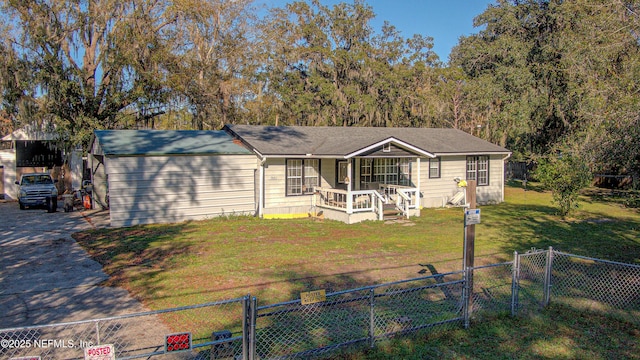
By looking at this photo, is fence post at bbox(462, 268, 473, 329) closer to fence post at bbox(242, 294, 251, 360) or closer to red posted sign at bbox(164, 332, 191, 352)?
fence post at bbox(242, 294, 251, 360)

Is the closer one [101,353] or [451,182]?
[101,353]

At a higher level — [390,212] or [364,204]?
[364,204]

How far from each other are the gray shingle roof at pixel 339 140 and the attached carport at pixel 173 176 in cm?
108

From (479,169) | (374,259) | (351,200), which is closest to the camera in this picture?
(374,259)

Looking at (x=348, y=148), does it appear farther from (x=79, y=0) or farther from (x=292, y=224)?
(x=79, y=0)

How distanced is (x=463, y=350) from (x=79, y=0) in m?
23.3

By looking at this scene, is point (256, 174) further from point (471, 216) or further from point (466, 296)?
point (466, 296)

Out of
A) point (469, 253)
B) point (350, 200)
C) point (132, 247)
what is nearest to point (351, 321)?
point (469, 253)

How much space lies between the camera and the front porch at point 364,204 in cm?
1644

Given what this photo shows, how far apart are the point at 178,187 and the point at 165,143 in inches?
75.6

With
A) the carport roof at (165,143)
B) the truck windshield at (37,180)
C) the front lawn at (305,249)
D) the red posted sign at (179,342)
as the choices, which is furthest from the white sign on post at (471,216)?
the truck windshield at (37,180)

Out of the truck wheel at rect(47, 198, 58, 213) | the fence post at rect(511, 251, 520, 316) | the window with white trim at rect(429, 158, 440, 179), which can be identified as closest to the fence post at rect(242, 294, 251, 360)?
the fence post at rect(511, 251, 520, 316)

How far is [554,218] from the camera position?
17531 mm

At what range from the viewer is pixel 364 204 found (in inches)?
680
